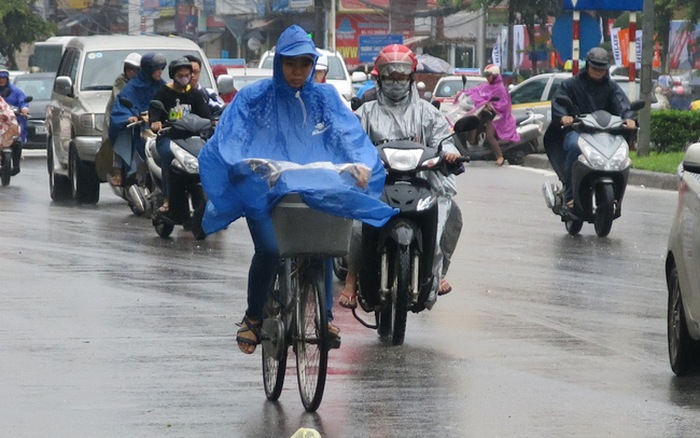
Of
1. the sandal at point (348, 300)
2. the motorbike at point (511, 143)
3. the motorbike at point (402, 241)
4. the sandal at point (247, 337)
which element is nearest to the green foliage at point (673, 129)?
the motorbike at point (511, 143)

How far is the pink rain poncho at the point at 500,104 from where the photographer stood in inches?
1112

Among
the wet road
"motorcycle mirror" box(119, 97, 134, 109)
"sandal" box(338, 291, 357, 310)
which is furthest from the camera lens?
"motorcycle mirror" box(119, 97, 134, 109)

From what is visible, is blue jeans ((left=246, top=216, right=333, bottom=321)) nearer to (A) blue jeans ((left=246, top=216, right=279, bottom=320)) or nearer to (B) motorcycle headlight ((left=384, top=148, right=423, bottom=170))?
(A) blue jeans ((left=246, top=216, right=279, bottom=320))

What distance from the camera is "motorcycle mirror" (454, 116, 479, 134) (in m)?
9.43

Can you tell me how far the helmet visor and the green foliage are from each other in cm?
1678

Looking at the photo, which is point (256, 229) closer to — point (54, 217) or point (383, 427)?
point (383, 427)

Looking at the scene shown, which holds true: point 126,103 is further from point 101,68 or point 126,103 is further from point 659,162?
point 659,162

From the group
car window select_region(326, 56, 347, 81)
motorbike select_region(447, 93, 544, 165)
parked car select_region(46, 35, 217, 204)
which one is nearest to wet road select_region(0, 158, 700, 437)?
parked car select_region(46, 35, 217, 204)

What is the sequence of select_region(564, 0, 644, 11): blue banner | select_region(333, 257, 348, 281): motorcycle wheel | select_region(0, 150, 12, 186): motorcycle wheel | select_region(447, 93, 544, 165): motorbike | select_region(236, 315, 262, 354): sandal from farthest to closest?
1. select_region(564, 0, 644, 11): blue banner
2. select_region(447, 93, 544, 165): motorbike
3. select_region(0, 150, 12, 186): motorcycle wheel
4. select_region(333, 257, 348, 281): motorcycle wheel
5. select_region(236, 315, 262, 354): sandal

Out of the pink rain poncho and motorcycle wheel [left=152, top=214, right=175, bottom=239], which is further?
the pink rain poncho

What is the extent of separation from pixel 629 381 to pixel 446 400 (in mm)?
1039

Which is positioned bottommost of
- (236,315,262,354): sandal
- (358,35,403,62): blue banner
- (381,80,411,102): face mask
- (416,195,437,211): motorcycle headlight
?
(358,35,403,62): blue banner

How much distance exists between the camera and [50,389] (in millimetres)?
7984

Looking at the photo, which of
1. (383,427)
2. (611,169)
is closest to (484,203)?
(611,169)
